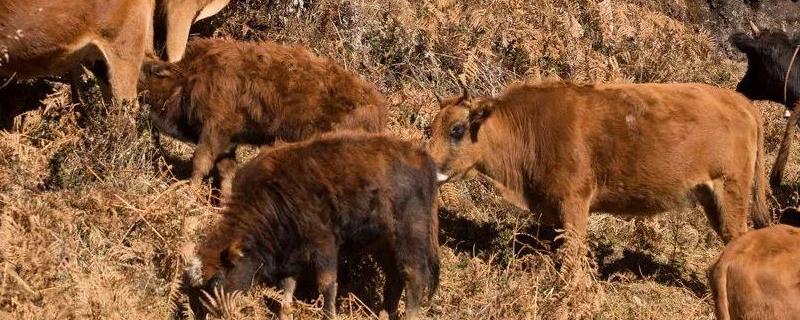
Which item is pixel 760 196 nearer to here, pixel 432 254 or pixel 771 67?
pixel 771 67

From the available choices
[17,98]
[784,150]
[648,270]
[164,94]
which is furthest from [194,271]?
[784,150]

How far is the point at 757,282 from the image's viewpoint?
25.4 feet

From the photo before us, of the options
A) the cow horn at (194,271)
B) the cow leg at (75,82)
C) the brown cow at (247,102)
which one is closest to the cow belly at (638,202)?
the brown cow at (247,102)

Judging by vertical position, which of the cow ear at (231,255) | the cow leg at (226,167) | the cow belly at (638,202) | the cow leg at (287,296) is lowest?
the cow leg at (226,167)

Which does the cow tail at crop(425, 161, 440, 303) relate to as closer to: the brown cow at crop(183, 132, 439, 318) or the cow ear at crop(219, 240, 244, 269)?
the brown cow at crop(183, 132, 439, 318)

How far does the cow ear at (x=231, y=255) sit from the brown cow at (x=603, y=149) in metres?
2.73

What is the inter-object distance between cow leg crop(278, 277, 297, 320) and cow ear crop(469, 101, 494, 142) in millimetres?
2531

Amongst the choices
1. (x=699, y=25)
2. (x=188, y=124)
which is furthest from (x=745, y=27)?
(x=188, y=124)

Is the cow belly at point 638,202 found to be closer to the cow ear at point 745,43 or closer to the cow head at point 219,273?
the cow head at point 219,273

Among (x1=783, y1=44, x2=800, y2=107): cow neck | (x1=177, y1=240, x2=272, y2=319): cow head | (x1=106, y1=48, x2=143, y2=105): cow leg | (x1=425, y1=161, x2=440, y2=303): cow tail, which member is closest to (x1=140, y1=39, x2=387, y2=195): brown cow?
(x1=106, y1=48, x2=143, y2=105): cow leg

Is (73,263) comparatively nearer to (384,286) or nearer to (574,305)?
(384,286)

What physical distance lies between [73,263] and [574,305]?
3496 mm

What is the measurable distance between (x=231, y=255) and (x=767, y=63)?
7.98 m

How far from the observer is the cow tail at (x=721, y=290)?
304 inches
